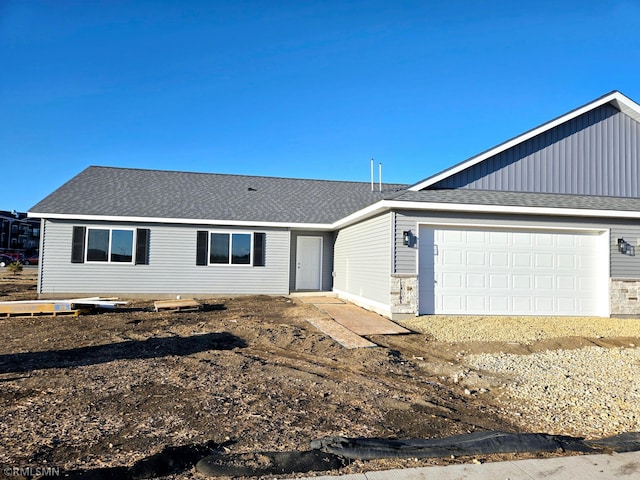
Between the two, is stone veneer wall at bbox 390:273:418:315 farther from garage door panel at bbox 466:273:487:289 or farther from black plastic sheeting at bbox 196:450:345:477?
black plastic sheeting at bbox 196:450:345:477

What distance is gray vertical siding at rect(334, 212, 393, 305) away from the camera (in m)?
10.6

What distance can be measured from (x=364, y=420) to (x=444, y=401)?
1220 millimetres

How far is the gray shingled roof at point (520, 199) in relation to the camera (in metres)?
10.5

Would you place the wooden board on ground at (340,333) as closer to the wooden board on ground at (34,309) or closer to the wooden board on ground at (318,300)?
the wooden board on ground at (318,300)

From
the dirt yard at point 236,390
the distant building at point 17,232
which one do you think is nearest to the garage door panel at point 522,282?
the dirt yard at point 236,390

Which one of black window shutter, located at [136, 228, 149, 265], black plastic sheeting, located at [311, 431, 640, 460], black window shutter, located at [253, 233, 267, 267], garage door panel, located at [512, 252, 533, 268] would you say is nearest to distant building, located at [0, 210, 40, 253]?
black window shutter, located at [136, 228, 149, 265]

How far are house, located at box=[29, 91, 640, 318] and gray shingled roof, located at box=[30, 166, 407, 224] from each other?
0.10m

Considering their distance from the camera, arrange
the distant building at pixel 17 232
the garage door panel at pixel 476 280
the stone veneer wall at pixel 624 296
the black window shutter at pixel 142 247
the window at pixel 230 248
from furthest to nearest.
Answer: the distant building at pixel 17 232 → the window at pixel 230 248 → the black window shutter at pixel 142 247 → the stone veneer wall at pixel 624 296 → the garage door panel at pixel 476 280

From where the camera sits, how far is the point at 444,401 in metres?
4.95

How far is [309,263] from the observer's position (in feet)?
55.2

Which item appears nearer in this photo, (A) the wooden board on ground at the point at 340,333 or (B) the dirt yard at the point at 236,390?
(B) the dirt yard at the point at 236,390

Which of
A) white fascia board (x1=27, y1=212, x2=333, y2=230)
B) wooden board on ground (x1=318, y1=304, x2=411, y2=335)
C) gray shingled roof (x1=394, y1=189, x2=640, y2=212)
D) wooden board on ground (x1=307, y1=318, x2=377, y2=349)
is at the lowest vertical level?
wooden board on ground (x1=307, y1=318, x2=377, y2=349)

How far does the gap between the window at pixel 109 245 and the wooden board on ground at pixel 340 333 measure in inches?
306

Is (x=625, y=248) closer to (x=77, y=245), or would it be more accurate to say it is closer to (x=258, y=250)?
(x=258, y=250)
